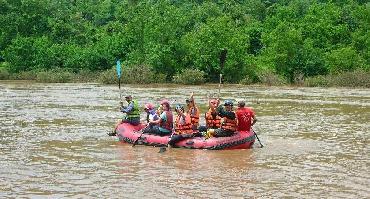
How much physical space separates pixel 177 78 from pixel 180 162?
32734mm

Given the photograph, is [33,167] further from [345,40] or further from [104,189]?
[345,40]

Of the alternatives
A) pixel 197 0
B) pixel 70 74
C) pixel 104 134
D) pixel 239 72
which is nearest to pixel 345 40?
pixel 239 72

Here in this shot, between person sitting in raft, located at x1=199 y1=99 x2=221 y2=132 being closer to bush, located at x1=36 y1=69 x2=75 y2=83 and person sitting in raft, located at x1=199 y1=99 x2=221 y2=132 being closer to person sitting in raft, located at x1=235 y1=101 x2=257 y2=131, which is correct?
person sitting in raft, located at x1=235 y1=101 x2=257 y2=131

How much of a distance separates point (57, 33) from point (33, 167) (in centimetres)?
5068

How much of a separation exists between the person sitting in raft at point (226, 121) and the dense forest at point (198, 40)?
3123 cm

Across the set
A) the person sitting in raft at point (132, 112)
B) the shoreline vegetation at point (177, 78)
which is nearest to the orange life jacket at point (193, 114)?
the person sitting in raft at point (132, 112)

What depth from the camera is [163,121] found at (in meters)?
15.7

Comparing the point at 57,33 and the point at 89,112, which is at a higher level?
the point at 57,33

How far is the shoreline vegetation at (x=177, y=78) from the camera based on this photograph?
43.4 metres

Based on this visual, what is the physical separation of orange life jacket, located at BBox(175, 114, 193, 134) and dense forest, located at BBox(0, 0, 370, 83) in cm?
3116

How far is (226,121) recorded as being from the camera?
48.8 ft

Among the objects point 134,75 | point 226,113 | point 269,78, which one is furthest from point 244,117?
point 134,75

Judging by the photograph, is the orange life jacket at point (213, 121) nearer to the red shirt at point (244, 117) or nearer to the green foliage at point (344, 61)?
the red shirt at point (244, 117)

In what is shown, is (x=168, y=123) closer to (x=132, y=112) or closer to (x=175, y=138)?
(x=175, y=138)
